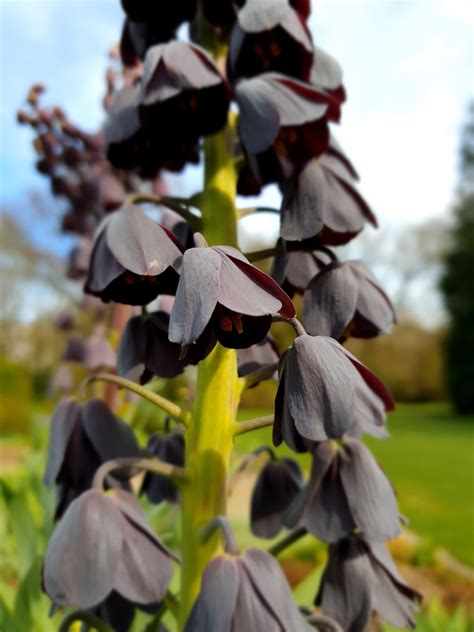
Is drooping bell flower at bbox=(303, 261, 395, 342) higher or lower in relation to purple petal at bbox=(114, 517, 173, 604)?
higher

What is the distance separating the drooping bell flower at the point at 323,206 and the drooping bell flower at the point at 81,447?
387 mm

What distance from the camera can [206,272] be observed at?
0.63m

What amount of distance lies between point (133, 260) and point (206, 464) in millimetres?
297

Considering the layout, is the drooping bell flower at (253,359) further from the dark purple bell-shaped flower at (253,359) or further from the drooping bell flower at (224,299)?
the drooping bell flower at (224,299)

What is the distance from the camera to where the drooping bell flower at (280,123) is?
2.69 feet

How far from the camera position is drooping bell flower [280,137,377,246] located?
0.82 metres

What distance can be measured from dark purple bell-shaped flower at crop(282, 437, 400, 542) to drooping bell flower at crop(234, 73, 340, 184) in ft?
1.35

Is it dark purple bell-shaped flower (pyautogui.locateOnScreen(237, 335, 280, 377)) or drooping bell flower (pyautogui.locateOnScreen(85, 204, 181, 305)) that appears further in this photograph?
dark purple bell-shaped flower (pyautogui.locateOnScreen(237, 335, 280, 377))

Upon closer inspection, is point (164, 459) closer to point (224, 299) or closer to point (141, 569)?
point (141, 569)

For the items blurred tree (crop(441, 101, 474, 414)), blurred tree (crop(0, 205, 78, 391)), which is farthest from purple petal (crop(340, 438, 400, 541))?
blurred tree (crop(441, 101, 474, 414))

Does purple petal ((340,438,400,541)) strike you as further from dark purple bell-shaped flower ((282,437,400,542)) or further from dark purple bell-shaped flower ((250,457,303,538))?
dark purple bell-shaped flower ((250,457,303,538))

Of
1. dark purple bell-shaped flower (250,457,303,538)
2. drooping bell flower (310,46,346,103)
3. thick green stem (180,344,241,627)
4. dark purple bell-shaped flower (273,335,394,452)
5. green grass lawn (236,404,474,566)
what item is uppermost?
drooping bell flower (310,46,346,103)

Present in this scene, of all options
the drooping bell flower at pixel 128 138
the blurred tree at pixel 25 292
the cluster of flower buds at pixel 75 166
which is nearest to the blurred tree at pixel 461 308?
the blurred tree at pixel 25 292

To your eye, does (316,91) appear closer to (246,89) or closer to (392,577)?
(246,89)
